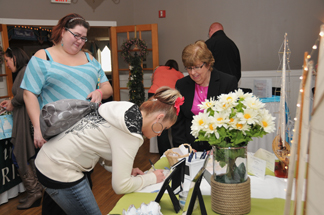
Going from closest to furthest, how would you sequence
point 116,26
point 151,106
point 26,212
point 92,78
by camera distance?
point 151,106 → point 92,78 → point 26,212 → point 116,26

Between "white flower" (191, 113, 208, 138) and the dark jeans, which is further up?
"white flower" (191, 113, 208, 138)

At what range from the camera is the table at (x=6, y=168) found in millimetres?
2887

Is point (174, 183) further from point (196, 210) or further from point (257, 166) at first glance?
point (257, 166)

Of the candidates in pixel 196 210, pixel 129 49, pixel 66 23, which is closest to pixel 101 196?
pixel 66 23

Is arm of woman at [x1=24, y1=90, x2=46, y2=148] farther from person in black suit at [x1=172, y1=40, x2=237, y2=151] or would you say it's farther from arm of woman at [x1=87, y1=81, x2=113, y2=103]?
person in black suit at [x1=172, y1=40, x2=237, y2=151]

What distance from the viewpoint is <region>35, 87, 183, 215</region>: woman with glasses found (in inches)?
45.4

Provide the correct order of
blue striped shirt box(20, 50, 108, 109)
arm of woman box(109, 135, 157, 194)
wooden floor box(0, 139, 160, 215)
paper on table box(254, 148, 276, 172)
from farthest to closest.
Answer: wooden floor box(0, 139, 160, 215) → blue striped shirt box(20, 50, 108, 109) → paper on table box(254, 148, 276, 172) → arm of woman box(109, 135, 157, 194)

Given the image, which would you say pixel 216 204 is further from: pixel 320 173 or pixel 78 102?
pixel 320 173

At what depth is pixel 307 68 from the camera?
1.13 ft

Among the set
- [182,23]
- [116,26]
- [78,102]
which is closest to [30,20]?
[116,26]

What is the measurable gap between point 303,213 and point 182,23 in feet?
20.3

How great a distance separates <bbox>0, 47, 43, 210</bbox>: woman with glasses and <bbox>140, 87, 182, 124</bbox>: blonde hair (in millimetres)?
1908

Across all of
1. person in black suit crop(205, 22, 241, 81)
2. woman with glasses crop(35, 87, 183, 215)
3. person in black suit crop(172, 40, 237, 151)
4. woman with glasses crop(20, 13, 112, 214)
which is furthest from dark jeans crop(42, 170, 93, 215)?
person in black suit crop(205, 22, 241, 81)

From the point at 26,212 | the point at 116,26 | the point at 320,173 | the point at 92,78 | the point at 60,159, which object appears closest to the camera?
the point at 320,173
